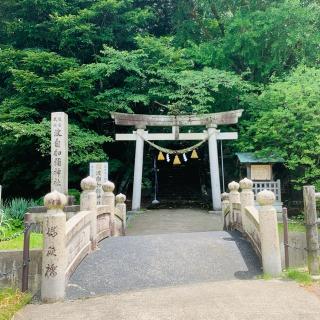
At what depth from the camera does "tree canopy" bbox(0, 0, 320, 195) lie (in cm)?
1432

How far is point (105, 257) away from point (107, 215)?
2.61 m

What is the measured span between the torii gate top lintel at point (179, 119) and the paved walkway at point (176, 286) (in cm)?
908

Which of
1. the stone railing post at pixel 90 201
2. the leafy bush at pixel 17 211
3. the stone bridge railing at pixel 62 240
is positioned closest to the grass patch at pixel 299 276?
the stone bridge railing at pixel 62 240

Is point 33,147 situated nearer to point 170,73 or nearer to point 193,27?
point 170,73

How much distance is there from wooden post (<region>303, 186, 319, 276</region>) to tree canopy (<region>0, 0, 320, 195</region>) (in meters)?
7.83

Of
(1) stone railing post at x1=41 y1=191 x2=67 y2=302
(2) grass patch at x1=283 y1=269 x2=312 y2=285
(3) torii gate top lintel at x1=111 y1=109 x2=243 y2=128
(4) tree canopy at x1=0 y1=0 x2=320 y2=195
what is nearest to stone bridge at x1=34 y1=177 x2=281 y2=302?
(1) stone railing post at x1=41 y1=191 x2=67 y2=302

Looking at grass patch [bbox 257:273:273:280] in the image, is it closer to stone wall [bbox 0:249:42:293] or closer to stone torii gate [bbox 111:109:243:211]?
stone wall [bbox 0:249:42:293]

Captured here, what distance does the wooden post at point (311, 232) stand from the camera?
5.55 meters

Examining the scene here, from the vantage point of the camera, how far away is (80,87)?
16188mm

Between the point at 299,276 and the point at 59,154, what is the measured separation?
9.01 meters

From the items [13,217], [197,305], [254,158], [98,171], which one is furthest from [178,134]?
[197,305]

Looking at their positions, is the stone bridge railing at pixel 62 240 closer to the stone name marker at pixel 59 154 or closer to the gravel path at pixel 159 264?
the gravel path at pixel 159 264

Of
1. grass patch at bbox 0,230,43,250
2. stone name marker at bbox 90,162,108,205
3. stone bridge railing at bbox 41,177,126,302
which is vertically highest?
stone name marker at bbox 90,162,108,205

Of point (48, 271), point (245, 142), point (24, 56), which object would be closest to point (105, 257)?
point (48, 271)
